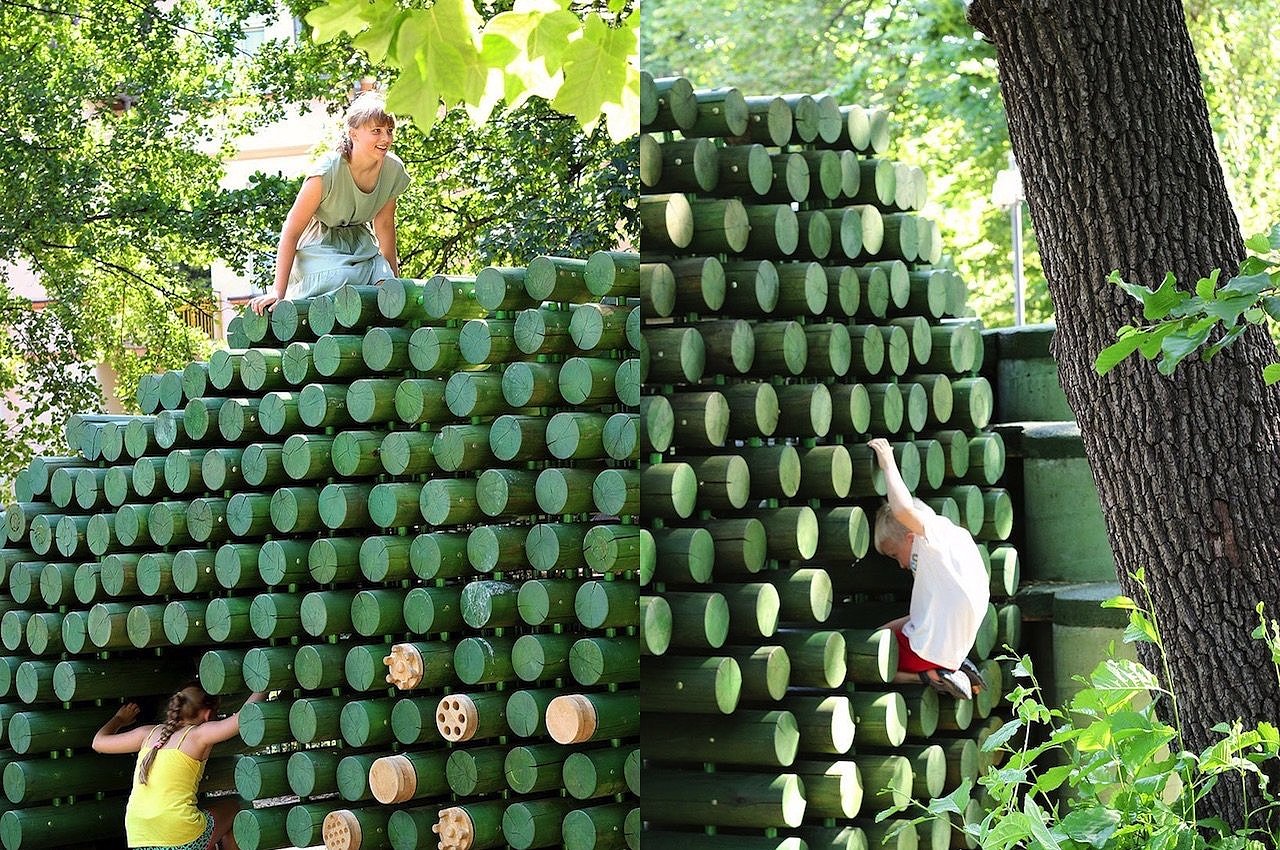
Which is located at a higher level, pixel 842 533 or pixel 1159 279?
pixel 1159 279

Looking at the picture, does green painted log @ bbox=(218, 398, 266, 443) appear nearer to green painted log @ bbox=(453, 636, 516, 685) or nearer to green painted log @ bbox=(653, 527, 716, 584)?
green painted log @ bbox=(453, 636, 516, 685)

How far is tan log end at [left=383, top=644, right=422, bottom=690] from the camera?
20.0ft

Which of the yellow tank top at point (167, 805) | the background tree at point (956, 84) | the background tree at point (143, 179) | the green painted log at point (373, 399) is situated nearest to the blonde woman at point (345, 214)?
the green painted log at point (373, 399)

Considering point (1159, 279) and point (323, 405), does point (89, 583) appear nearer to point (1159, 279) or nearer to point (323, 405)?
point (323, 405)

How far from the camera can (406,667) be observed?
20.1 feet

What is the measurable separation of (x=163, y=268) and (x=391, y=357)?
26.4ft

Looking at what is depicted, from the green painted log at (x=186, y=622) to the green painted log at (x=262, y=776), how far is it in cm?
54

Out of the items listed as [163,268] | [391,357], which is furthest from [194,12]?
[391,357]

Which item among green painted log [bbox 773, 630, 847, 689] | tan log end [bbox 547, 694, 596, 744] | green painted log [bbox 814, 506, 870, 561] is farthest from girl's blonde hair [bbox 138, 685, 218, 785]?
green painted log [bbox 814, 506, 870, 561]

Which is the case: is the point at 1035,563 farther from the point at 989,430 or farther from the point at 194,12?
the point at 194,12

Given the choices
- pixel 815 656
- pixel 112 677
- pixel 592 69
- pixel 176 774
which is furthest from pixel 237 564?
pixel 592 69

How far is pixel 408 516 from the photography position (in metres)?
6.21

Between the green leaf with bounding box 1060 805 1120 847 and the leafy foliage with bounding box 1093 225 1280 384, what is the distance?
39.1 inches

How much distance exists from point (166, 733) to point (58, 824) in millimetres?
1032
